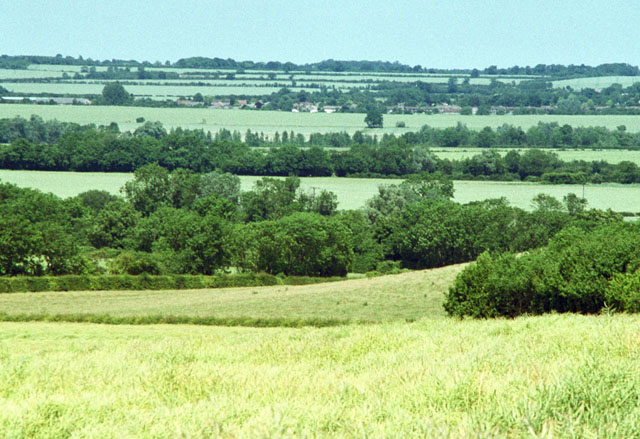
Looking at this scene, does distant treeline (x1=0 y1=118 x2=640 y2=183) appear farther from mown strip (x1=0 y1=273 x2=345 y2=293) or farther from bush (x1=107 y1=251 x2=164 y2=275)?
mown strip (x1=0 y1=273 x2=345 y2=293)

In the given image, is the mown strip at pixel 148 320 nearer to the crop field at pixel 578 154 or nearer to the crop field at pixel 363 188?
the crop field at pixel 363 188

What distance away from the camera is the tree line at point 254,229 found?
70750mm

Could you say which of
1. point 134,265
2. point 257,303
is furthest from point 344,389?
point 134,265

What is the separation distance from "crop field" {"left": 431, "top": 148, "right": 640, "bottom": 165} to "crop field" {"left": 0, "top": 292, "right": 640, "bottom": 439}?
15665 centimetres

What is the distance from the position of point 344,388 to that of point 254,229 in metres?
76.9

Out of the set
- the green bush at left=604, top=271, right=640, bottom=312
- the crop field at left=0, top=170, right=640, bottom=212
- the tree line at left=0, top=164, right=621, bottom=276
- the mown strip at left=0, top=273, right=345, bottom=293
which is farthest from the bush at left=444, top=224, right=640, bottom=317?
the crop field at left=0, top=170, right=640, bottom=212

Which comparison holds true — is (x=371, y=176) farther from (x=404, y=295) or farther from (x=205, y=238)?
(x=404, y=295)

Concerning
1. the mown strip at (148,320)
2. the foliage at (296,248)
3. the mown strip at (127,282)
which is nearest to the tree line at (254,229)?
the foliage at (296,248)

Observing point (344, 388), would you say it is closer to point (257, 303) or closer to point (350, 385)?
point (350, 385)

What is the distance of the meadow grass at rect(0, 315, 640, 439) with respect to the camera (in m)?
6.32

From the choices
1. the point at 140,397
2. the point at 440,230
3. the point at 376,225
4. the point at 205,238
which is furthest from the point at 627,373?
the point at 376,225

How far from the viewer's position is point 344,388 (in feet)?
26.6

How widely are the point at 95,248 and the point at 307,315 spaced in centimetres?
5087

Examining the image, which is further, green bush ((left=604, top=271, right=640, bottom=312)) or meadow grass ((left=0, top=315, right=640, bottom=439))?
green bush ((left=604, top=271, right=640, bottom=312))
